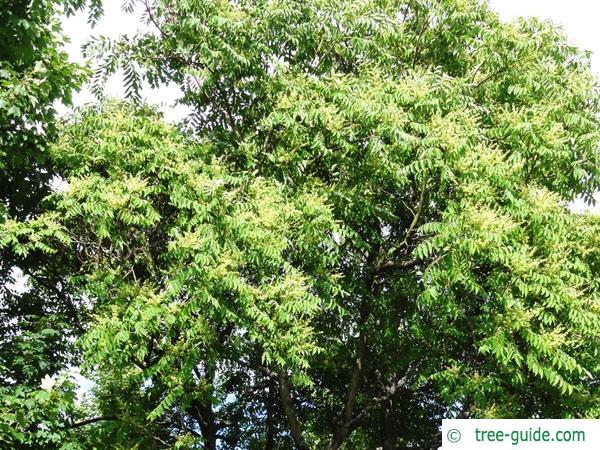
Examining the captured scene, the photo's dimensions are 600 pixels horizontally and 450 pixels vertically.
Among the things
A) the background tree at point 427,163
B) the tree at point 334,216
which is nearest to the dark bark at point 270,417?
the tree at point 334,216

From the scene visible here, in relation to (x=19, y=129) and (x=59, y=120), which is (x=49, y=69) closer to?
(x=19, y=129)

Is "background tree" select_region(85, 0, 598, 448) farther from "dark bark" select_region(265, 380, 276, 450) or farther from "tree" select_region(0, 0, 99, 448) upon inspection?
"tree" select_region(0, 0, 99, 448)

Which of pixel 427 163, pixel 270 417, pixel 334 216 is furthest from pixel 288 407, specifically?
pixel 427 163

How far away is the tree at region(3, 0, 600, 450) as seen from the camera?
8.32 metres

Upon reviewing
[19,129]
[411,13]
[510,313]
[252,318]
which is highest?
[411,13]

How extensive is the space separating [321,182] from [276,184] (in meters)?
0.80

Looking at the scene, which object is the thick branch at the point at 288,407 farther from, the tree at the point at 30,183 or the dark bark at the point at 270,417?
the tree at the point at 30,183

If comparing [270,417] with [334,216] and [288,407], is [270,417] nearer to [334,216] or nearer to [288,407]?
[288,407]

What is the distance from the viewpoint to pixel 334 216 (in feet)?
33.1

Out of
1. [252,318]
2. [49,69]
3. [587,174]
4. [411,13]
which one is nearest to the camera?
[252,318]

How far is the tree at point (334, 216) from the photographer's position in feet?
27.3

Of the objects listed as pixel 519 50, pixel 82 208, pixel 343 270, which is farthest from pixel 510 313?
pixel 82 208

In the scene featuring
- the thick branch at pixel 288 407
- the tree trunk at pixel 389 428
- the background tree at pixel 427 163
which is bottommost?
the thick branch at pixel 288 407

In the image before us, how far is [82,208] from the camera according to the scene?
28.8 feet
